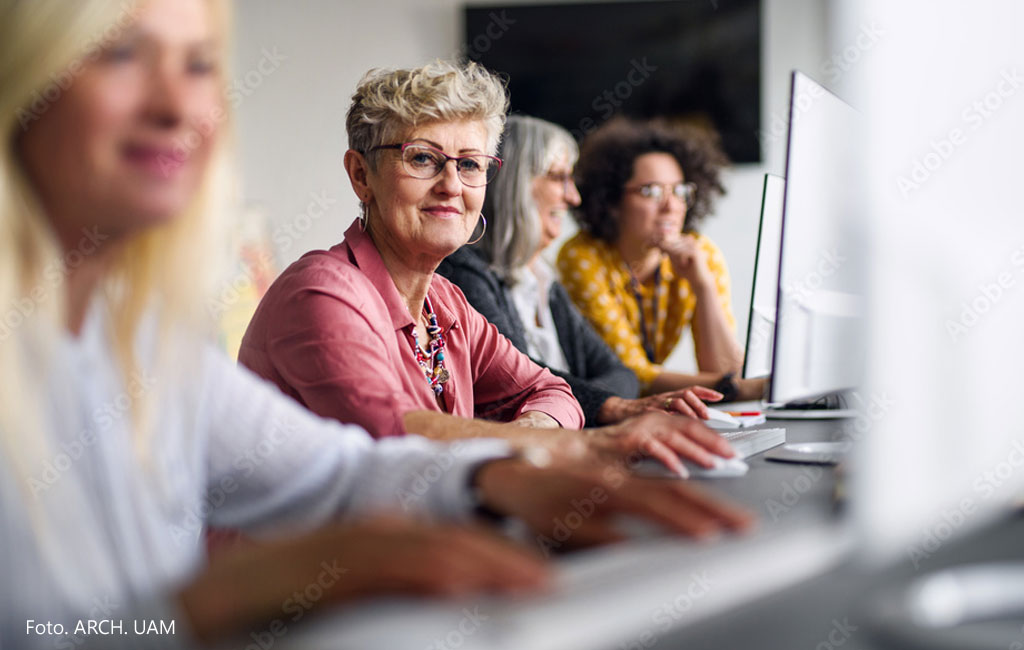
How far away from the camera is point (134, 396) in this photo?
66 centimetres

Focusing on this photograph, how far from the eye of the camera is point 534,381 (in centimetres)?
168

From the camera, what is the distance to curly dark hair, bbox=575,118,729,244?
9.50 ft

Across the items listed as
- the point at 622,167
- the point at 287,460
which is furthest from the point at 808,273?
the point at 622,167

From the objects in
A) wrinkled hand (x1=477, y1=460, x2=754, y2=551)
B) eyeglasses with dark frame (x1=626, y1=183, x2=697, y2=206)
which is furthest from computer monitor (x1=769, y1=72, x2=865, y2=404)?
eyeglasses with dark frame (x1=626, y1=183, x2=697, y2=206)

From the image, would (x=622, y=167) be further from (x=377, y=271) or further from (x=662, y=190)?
(x=377, y=271)

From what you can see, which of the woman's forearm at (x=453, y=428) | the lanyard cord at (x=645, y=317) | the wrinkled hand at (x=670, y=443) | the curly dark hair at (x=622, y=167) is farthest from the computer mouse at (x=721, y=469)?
the curly dark hair at (x=622, y=167)

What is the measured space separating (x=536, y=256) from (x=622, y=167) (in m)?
0.65

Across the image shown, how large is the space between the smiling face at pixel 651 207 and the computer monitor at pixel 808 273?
182cm

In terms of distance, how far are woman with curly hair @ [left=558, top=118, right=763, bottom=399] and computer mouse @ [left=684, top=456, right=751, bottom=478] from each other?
1.38m

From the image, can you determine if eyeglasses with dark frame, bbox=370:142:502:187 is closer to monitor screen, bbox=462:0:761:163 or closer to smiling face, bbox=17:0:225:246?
smiling face, bbox=17:0:225:246

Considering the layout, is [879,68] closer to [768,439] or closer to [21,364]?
[21,364]

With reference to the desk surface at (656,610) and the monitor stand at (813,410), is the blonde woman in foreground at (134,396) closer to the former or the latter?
the desk surface at (656,610)

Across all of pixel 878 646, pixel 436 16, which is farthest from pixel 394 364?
pixel 436 16

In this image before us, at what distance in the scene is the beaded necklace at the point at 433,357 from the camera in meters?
1.48
